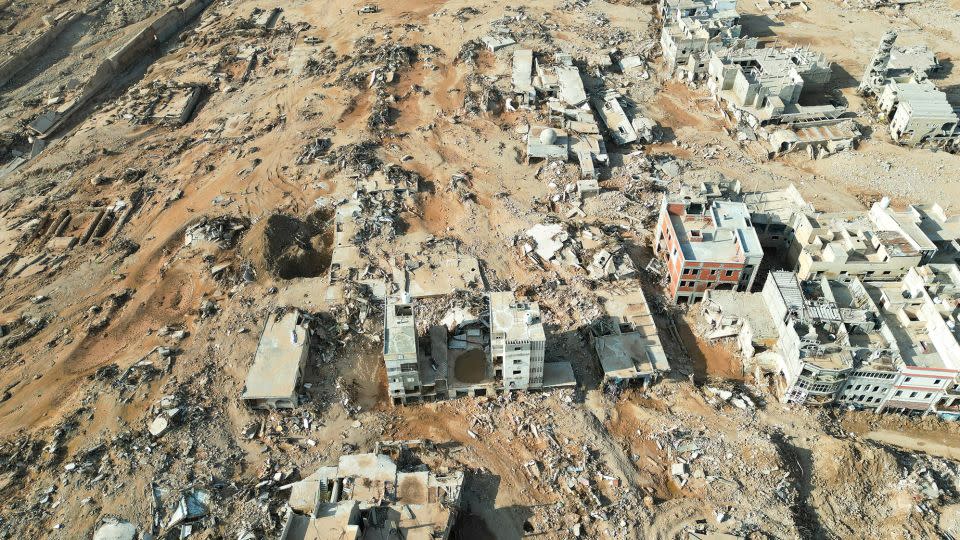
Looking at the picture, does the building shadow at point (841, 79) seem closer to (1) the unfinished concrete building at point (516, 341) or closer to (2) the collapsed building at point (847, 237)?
(2) the collapsed building at point (847, 237)

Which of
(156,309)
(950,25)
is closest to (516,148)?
(156,309)

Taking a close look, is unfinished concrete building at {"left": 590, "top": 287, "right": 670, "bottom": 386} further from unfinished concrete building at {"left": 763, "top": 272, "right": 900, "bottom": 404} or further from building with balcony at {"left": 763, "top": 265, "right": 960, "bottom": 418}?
building with balcony at {"left": 763, "top": 265, "right": 960, "bottom": 418}

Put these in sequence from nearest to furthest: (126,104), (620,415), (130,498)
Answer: (130,498)
(620,415)
(126,104)

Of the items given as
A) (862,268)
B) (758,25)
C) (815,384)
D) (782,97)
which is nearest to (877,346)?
(815,384)

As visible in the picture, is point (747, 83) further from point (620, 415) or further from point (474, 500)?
point (474, 500)

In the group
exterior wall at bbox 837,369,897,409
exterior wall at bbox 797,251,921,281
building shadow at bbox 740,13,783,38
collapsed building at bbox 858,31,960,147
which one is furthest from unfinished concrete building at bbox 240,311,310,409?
building shadow at bbox 740,13,783,38

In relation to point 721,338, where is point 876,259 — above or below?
above

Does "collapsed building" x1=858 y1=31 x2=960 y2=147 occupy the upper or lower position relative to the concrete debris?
upper

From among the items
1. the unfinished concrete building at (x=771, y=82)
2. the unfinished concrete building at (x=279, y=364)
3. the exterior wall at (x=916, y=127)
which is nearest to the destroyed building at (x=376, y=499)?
the unfinished concrete building at (x=279, y=364)
